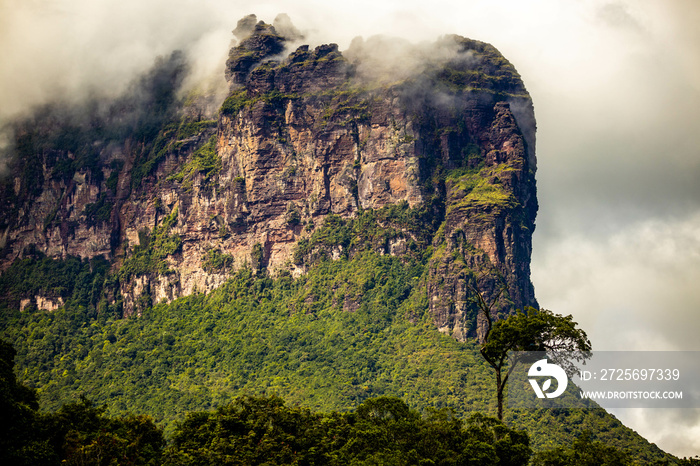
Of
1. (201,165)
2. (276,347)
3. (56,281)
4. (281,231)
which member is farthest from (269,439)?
(56,281)

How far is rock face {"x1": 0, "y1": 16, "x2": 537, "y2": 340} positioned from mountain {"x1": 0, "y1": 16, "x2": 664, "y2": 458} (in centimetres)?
32

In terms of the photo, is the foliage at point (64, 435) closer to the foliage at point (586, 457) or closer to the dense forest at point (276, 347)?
the foliage at point (586, 457)

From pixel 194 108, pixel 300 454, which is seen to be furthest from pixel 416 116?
pixel 300 454

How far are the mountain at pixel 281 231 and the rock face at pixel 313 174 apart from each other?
0.32 m

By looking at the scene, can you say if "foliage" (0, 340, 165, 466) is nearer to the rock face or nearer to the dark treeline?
the dark treeline

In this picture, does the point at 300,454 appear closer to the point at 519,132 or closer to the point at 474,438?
the point at 474,438

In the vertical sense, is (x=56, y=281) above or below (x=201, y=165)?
below

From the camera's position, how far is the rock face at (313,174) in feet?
456

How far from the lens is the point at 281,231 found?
15262cm

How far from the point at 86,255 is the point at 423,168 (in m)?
64.1

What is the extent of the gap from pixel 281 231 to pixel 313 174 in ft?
34.5

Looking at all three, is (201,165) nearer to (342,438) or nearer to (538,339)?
(342,438)

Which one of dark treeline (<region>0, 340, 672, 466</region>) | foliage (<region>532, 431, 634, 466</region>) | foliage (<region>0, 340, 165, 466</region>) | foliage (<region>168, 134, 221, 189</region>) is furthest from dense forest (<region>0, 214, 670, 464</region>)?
foliage (<region>532, 431, 634, 466</region>)

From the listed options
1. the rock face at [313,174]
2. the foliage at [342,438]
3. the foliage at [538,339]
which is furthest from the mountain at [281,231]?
the foliage at [538,339]
